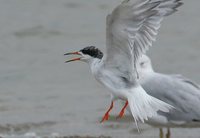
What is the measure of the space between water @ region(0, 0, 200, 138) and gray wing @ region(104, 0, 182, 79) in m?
2.09

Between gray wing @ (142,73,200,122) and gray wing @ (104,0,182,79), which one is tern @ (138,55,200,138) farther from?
gray wing @ (104,0,182,79)

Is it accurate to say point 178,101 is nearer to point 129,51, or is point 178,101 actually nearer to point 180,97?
point 180,97

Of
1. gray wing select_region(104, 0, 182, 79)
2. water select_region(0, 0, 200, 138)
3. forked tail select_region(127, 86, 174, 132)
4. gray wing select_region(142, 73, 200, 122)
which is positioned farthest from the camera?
water select_region(0, 0, 200, 138)

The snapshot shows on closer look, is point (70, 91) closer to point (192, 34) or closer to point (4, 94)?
point (4, 94)

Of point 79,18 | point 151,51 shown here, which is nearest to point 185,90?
point 151,51

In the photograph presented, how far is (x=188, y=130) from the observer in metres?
8.80

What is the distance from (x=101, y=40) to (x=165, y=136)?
5192 millimetres

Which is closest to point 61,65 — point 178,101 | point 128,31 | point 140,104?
point 178,101

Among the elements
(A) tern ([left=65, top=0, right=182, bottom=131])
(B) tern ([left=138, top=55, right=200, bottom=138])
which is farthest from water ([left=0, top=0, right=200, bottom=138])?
(A) tern ([left=65, top=0, right=182, bottom=131])

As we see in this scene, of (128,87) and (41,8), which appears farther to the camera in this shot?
(41,8)

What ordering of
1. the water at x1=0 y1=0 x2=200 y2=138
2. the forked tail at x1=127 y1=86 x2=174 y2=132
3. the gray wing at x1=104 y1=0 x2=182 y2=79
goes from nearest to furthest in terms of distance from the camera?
the gray wing at x1=104 y1=0 x2=182 y2=79, the forked tail at x1=127 y1=86 x2=174 y2=132, the water at x1=0 y1=0 x2=200 y2=138

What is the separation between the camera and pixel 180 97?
7.49 meters

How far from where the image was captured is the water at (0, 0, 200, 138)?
9.29 metres

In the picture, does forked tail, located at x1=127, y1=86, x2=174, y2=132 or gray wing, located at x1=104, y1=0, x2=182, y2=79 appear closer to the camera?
gray wing, located at x1=104, y1=0, x2=182, y2=79
